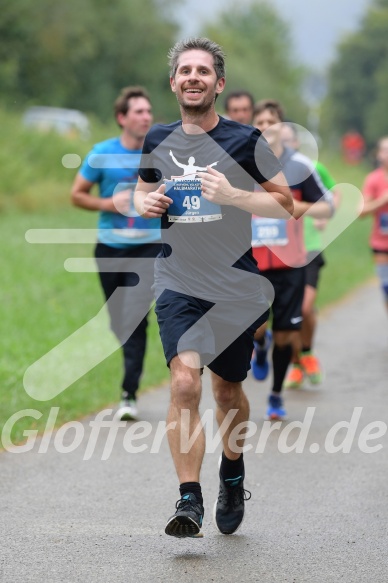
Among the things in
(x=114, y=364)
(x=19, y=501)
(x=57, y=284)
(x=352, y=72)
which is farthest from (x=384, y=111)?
(x=19, y=501)

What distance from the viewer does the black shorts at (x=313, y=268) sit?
437 inches

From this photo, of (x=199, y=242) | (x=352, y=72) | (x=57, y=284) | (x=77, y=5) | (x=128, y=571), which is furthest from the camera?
(x=352, y=72)

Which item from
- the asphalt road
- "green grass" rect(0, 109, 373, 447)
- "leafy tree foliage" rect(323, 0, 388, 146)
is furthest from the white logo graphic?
"leafy tree foliage" rect(323, 0, 388, 146)

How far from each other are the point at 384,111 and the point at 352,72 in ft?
36.1

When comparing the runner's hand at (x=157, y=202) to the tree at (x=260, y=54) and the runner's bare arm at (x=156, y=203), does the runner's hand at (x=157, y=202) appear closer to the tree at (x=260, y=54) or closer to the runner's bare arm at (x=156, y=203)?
the runner's bare arm at (x=156, y=203)

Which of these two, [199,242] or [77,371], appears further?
[77,371]

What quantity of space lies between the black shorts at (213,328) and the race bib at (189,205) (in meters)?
0.36

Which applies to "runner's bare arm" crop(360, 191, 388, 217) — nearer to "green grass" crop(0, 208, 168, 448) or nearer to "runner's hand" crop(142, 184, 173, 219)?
"green grass" crop(0, 208, 168, 448)

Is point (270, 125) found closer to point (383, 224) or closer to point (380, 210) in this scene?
point (383, 224)

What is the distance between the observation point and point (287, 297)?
28.7 feet

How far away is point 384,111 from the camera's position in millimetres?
75750

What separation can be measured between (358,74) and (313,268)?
76.5 metres

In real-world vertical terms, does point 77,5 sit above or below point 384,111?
below

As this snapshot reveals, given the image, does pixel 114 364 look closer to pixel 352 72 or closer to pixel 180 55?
pixel 180 55
